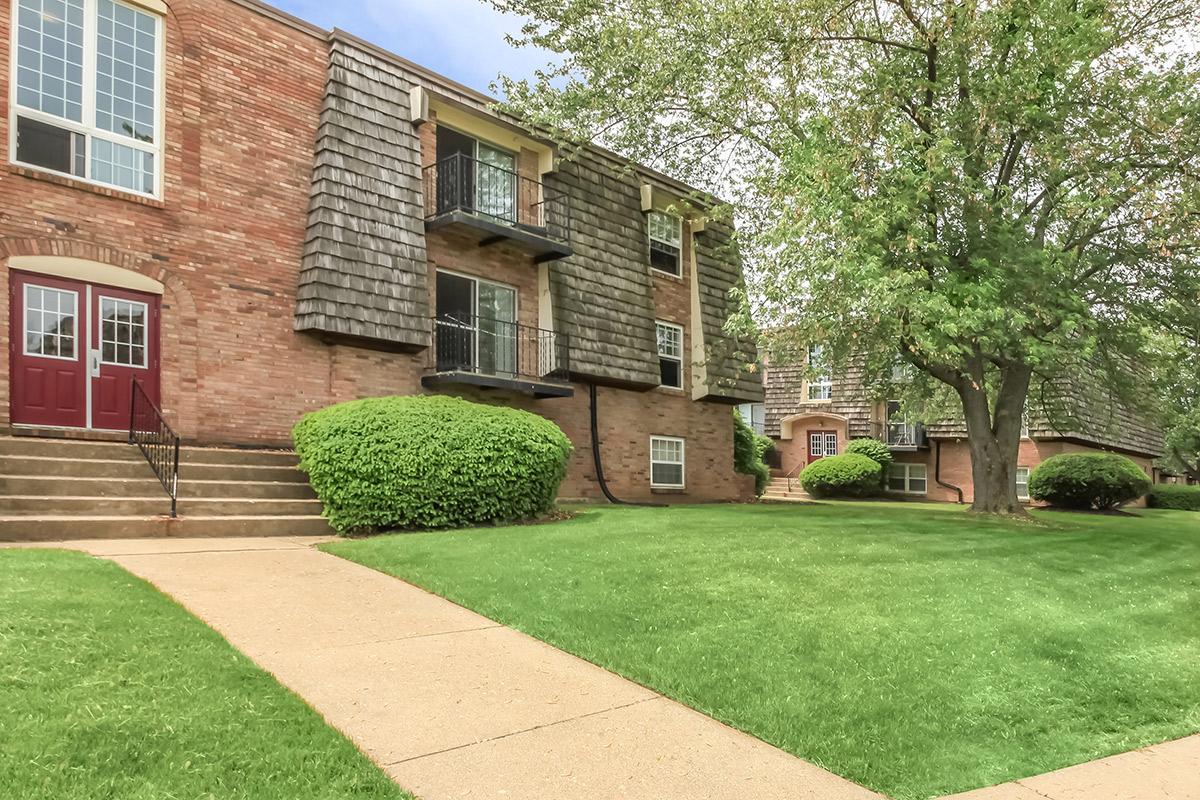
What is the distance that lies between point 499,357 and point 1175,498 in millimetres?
26776

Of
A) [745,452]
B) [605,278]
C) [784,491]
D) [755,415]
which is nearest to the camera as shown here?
[605,278]

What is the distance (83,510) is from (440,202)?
8.26 m

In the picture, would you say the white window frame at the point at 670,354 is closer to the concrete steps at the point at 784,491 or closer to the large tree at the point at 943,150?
the large tree at the point at 943,150

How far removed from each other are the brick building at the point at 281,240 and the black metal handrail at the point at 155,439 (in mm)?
207

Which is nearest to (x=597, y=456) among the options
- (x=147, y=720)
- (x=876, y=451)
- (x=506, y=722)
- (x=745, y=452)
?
(x=745, y=452)

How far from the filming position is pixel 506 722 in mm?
4105

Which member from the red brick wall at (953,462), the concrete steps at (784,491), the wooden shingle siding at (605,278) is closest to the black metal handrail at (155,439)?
the wooden shingle siding at (605,278)

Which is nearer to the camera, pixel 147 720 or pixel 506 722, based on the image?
pixel 147 720

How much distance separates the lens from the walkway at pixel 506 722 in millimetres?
3553

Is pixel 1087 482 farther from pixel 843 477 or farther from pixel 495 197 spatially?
pixel 495 197

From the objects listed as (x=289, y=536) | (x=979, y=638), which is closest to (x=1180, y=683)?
(x=979, y=638)

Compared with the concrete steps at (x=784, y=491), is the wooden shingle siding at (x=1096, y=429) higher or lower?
higher

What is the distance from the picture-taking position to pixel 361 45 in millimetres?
14188

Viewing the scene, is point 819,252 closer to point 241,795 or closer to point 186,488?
point 186,488
